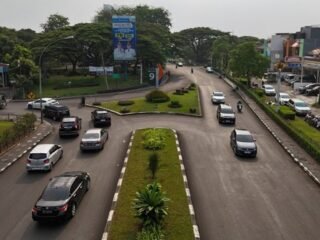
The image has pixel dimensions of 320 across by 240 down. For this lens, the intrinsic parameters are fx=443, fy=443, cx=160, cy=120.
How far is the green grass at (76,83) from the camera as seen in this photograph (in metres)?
68.1

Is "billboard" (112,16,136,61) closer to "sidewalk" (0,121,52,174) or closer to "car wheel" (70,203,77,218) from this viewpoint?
"sidewalk" (0,121,52,174)

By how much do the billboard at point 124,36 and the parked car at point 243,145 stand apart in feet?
128

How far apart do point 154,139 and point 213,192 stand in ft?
34.5

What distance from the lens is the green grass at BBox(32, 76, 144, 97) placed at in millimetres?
68125

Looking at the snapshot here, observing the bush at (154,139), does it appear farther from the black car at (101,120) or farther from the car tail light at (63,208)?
the car tail light at (63,208)

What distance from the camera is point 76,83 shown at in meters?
75.6

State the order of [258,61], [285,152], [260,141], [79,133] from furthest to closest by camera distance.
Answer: [258,61] < [79,133] < [260,141] < [285,152]

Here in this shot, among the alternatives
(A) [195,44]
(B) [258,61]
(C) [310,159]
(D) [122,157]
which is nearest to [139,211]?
(D) [122,157]

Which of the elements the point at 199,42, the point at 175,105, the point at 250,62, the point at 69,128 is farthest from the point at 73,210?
the point at 199,42

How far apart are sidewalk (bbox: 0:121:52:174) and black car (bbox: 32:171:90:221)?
9.22 m

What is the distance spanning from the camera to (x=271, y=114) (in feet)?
157

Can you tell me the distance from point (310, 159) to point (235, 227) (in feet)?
46.5

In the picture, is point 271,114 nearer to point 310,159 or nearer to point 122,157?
point 310,159

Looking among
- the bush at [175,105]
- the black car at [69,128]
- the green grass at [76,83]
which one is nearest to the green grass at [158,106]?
the bush at [175,105]
